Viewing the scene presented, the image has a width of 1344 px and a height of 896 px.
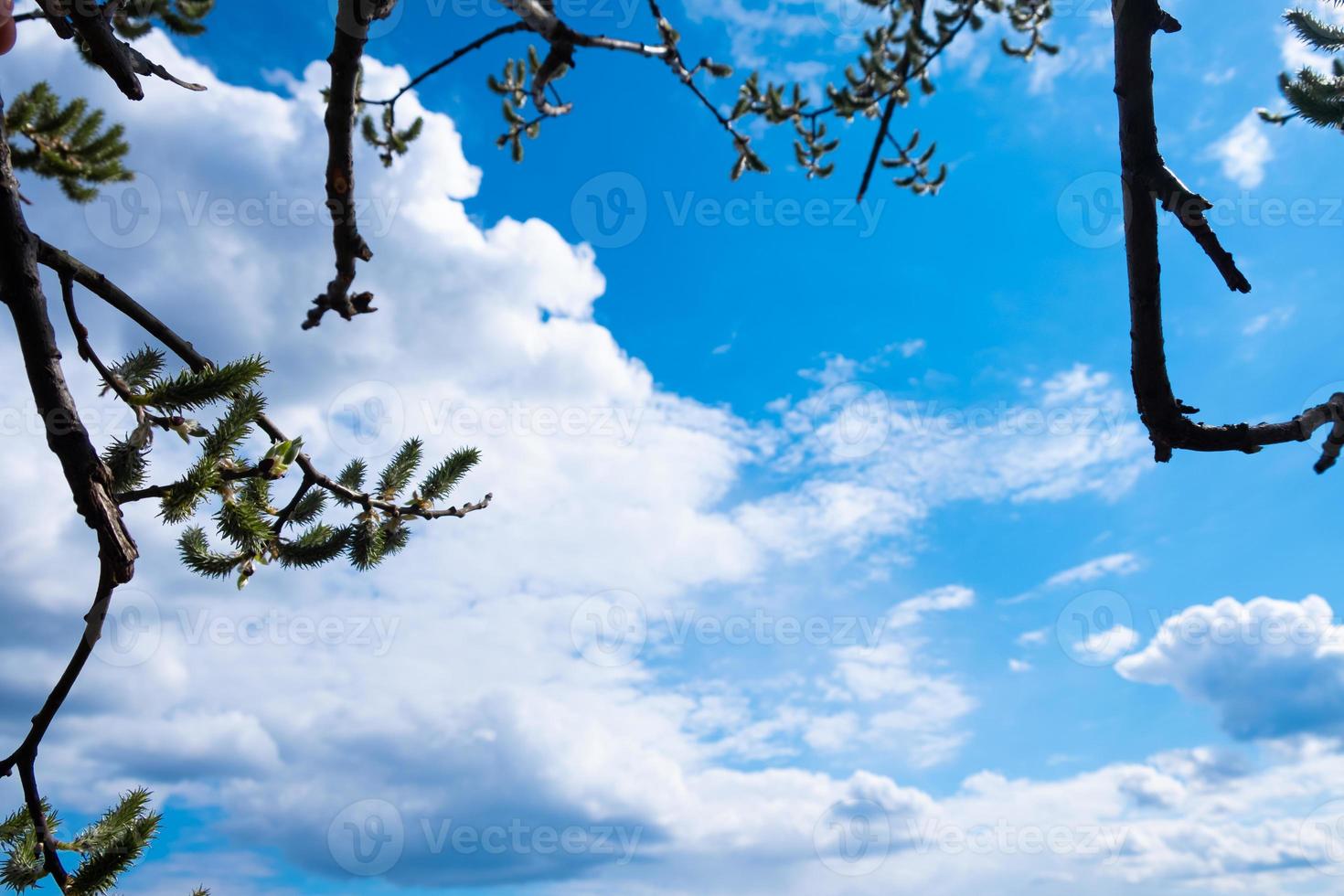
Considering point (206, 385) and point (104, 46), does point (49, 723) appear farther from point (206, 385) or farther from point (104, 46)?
point (104, 46)

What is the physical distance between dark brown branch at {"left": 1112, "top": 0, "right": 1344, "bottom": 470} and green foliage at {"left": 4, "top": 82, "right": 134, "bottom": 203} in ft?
42.2

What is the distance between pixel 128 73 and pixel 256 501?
241cm

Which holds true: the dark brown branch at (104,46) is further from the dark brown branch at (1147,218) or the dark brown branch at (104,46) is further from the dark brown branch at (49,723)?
the dark brown branch at (1147,218)

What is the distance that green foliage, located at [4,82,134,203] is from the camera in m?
11.5

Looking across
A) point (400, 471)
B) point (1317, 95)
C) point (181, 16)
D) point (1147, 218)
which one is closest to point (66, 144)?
point (181, 16)

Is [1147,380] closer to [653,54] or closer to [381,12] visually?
[653,54]

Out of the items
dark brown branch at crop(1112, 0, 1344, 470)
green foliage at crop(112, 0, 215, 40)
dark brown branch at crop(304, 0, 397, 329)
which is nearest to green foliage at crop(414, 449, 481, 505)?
dark brown branch at crop(304, 0, 397, 329)

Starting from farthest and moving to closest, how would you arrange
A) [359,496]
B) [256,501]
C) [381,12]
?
[359,496] < [256,501] < [381,12]

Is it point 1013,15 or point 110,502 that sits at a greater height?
point 1013,15

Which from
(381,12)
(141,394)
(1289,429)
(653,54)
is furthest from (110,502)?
(1289,429)

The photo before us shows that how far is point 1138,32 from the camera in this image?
261 centimetres

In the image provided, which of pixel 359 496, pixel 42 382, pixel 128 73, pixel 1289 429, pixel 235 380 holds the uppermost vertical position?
pixel 128 73

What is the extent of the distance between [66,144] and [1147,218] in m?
13.8

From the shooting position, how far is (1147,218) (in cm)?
266
